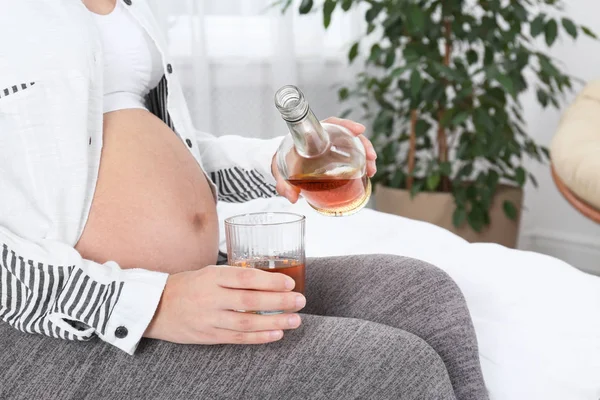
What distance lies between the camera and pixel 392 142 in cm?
278

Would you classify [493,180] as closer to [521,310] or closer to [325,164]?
[521,310]

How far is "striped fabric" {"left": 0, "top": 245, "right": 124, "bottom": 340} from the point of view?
0.72 m

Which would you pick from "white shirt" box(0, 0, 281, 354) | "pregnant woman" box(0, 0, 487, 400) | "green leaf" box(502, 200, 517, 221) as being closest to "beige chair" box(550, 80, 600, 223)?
"green leaf" box(502, 200, 517, 221)

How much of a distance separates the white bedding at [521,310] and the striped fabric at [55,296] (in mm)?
443

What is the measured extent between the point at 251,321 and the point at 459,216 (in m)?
1.99

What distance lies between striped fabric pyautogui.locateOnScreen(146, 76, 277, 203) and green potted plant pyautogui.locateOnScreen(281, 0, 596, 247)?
1263 millimetres

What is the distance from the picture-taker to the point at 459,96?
2.43 m

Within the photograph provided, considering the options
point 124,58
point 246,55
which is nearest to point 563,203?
point 246,55

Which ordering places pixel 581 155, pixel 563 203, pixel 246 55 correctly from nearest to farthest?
1. pixel 581 155
2. pixel 246 55
3. pixel 563 203

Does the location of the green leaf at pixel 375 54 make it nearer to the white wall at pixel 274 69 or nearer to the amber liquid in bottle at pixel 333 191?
the white wall at pixel 274 69

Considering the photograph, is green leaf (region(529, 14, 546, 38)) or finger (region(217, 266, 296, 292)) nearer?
finger (region(217, 266, 296, 292))

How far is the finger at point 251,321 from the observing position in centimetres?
68

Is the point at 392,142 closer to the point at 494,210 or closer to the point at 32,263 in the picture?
the point at 494,210

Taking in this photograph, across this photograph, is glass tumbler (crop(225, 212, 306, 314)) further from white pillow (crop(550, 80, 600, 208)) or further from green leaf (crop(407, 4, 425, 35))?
green leaf (crop(407, 4, 425, 35))
